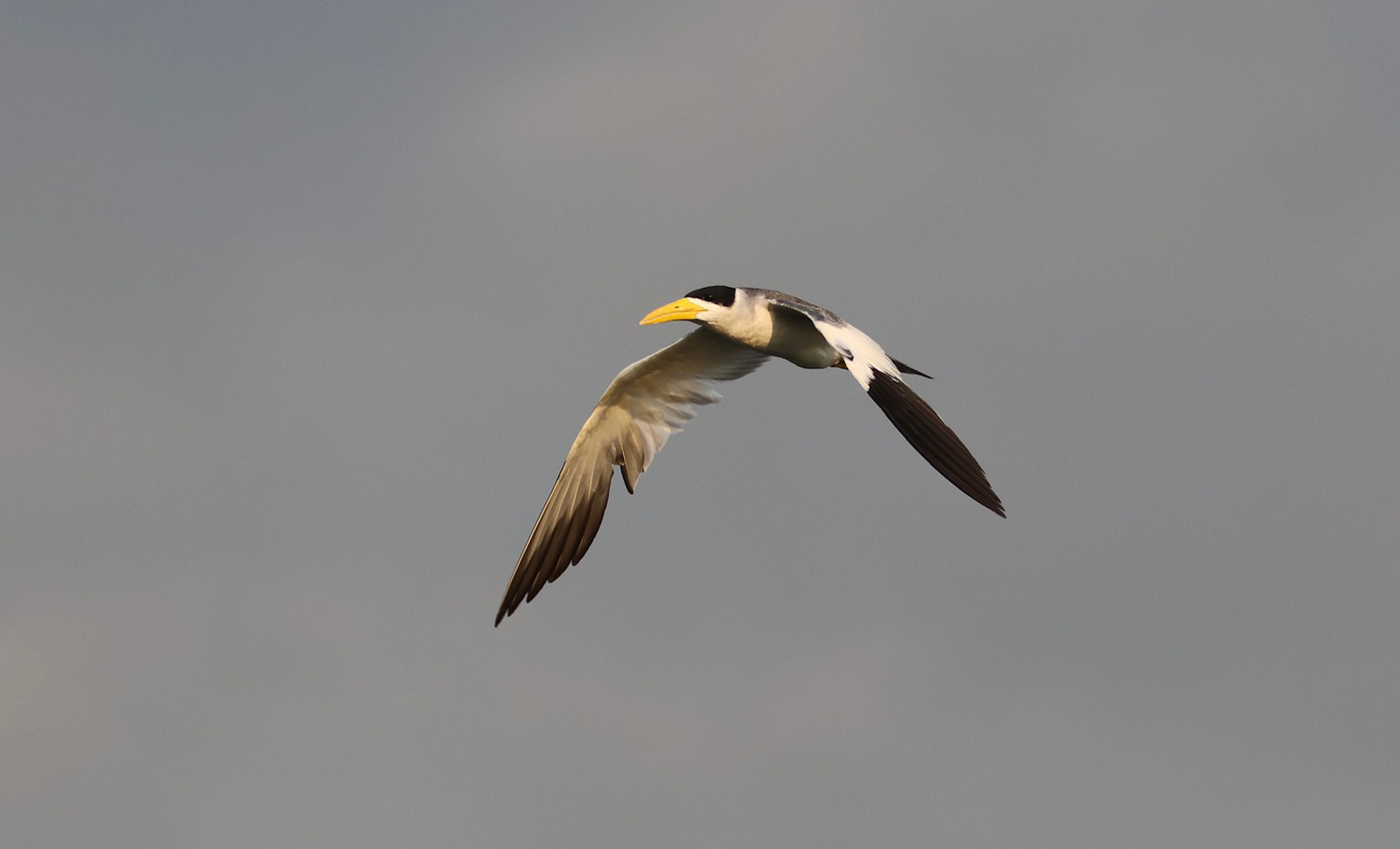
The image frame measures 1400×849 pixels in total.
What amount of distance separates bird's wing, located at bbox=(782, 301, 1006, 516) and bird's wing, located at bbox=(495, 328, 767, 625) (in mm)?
4206

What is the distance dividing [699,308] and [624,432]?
361 cm

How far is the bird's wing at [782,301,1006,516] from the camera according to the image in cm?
1313

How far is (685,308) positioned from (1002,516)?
19.0 feet

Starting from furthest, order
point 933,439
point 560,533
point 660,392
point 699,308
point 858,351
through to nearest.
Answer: point 660,392, point 560,533, point 699,308, point 858,351, point 933,439

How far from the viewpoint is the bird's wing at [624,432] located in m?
19.0

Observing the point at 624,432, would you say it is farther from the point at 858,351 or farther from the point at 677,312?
the point at 858,351

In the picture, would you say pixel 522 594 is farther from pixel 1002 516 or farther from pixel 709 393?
pixel 1002 516

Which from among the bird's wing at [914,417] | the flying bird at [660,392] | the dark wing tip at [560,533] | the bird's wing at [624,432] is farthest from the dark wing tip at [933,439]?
the dark wing tip at [560,533]

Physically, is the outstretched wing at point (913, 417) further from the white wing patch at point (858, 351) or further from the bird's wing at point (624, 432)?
the bird's wing at point (624, 432)

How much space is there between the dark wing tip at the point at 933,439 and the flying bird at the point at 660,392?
1.70m

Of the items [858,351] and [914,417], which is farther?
[858,351]

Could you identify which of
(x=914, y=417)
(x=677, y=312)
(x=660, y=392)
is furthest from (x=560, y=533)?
(x=914, y=417)

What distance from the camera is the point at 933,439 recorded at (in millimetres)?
13477

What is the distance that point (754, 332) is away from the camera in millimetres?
17203
